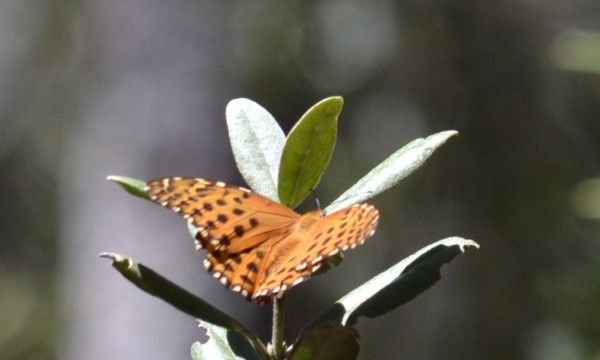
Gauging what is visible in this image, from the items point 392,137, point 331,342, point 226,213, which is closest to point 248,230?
point 226,213

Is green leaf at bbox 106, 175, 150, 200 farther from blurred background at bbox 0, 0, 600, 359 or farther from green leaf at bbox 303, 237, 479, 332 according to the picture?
blurred background at bbox 0, 0, 600, 359

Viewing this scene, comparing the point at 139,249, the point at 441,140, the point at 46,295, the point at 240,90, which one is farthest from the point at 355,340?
the point at 46,295

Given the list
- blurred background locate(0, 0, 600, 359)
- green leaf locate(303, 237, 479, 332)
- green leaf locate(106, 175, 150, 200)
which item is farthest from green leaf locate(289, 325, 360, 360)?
blurred background locate(0, 0, 600, 359)

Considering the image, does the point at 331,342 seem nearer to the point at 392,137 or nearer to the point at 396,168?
the point at 396,168

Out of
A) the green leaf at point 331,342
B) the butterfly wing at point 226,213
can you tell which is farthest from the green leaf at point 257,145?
the green leaf at point 331,342

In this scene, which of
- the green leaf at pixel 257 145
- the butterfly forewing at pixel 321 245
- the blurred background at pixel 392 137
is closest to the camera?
the butterfly forewing at pixel 321 245

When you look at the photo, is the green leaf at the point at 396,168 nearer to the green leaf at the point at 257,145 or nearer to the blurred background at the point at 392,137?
the green leaf at the point at 257,145
